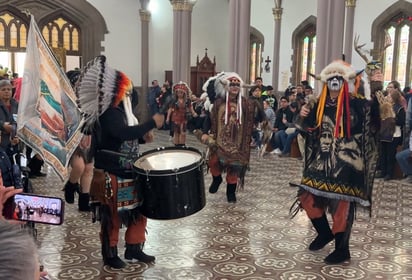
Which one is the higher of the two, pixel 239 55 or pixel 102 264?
pixel 239 55

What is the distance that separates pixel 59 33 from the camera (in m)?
15.7

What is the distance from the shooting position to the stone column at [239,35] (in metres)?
9.52

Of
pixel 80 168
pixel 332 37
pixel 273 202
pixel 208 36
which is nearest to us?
pixel 80 168

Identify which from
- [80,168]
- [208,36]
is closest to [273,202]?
[80,168]

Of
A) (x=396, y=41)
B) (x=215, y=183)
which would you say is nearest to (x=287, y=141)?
(x=215, y=183)

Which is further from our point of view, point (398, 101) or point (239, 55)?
point (239, 55)

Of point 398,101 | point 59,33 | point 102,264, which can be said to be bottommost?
point 102,264

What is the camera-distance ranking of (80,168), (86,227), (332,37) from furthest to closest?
(332,37) < (80,168) < (86,227)

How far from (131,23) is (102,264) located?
44.6 feet

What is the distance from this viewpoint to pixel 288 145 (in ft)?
31.5

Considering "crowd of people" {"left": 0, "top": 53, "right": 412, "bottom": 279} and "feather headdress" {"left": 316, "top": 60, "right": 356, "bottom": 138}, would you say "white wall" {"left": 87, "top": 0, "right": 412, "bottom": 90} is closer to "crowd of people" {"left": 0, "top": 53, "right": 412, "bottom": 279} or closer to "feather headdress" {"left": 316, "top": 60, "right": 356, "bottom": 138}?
"crowd of people" {"left": 0, "top": 53, "right": 412, "bottom": 279}

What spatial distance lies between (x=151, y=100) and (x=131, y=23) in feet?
8.98

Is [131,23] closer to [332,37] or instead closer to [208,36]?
[208,36]

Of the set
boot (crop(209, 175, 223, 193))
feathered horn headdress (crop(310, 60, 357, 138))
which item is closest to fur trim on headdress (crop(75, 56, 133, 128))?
feathered horn headdress (crop(310, 60, 357, 138))
